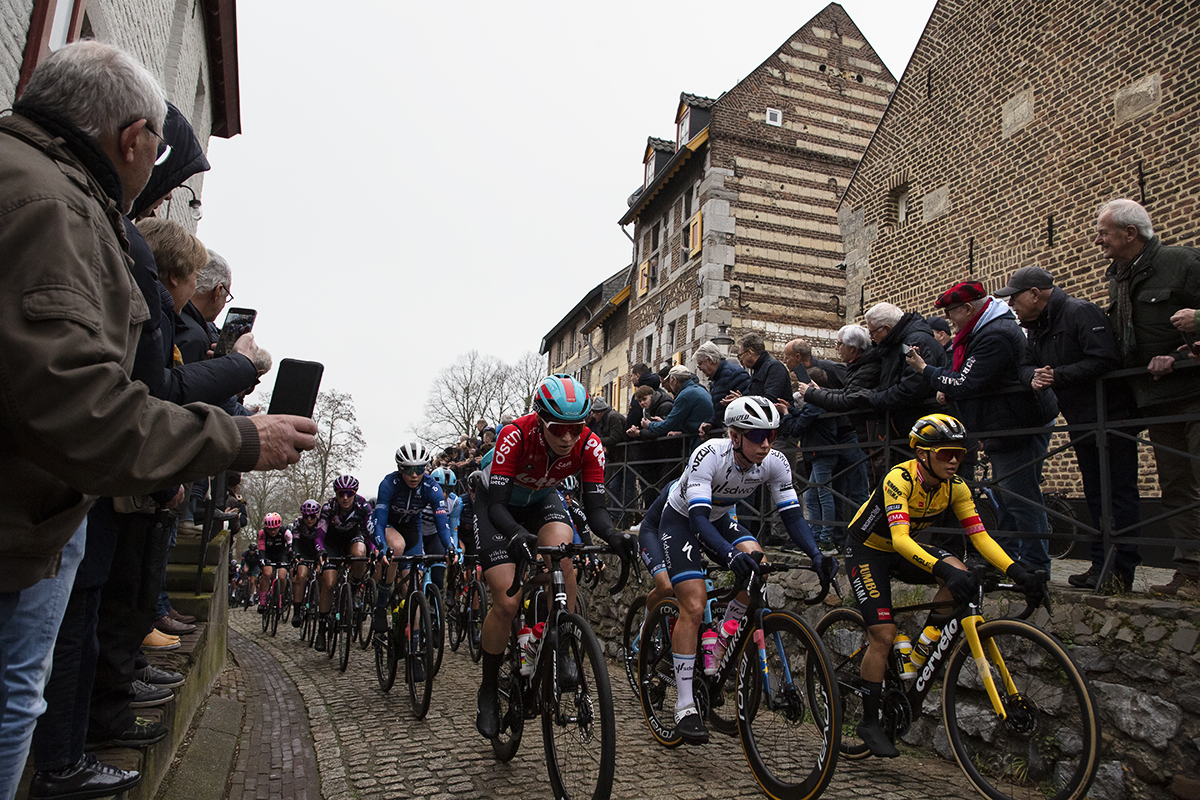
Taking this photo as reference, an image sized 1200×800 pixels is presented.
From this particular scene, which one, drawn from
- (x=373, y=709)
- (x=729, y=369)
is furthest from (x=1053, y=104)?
(x=373, y=709)

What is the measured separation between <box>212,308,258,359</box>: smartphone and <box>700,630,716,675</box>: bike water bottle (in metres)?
3.33

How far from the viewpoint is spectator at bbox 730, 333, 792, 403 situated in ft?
25.5

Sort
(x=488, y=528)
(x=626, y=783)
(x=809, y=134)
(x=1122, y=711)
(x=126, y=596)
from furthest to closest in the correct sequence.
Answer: (x=809, y=134) → (x=488, y=528) → (x=626, y=783) → (x=1122, y=711) → (x=126, y=596)

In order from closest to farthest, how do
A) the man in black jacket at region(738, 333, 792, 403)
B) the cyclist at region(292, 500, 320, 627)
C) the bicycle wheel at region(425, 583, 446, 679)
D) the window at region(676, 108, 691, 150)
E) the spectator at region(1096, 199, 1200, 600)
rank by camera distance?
the spectator at region(1096, 199, 1200, 600), the bicycle wheel at region(425, 583, 446, 679), the man in black jacket at region(738, 333, 792, 403), the cyclist at region(292, 500, 320, 627), the window at region(676, 108, 691, 150)

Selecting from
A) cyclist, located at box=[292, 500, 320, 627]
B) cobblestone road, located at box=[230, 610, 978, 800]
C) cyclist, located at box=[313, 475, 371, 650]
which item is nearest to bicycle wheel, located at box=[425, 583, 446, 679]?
cobblestone road, located at box=[230, 610, 978, 800]

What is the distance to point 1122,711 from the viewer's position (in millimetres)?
4055

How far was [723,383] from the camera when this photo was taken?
8.53 meters

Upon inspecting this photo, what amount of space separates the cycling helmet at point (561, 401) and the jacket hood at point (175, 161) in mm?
2211

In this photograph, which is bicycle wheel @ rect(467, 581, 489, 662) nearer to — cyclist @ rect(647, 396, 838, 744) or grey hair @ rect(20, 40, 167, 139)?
cyclist @ rect(647, 396, 838, 744)

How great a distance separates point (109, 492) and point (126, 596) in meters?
2.47

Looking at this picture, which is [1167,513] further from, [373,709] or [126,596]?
[373,709]

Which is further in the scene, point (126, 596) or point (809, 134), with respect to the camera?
point (809, 134)

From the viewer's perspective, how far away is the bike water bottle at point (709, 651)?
4.86 metres

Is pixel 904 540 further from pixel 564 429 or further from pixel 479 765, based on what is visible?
pixel 479 765
